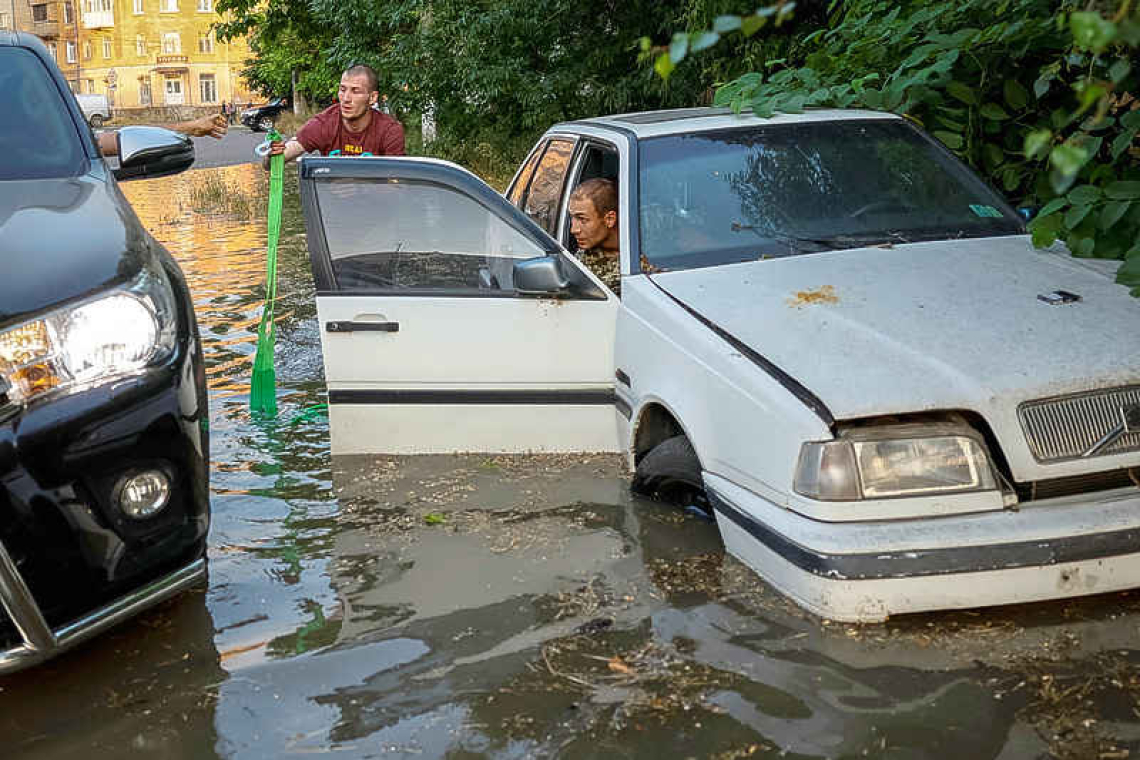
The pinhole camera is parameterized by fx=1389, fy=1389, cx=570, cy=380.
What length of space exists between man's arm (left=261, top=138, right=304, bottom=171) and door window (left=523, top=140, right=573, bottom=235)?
135 cm

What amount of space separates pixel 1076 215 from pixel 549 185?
8.08ft

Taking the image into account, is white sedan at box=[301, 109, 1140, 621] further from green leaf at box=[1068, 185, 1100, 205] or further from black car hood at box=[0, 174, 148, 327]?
black car hood at box=[0, 174, 148, 327]

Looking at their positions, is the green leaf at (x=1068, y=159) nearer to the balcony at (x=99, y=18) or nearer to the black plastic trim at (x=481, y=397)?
the black plastic trim at (x=481, y=397)

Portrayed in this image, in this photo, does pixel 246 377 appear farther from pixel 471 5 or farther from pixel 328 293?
pixel 471 5

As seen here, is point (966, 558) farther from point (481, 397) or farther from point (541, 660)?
point (481, 397)

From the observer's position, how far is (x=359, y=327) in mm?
5320

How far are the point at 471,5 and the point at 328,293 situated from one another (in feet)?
41.3

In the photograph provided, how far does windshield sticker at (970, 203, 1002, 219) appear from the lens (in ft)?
17.1

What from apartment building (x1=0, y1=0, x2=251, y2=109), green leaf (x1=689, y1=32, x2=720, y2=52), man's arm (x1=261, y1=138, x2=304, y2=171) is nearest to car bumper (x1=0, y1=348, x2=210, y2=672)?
green leaf (x1=689, y1=32, x2=720, y2=52)

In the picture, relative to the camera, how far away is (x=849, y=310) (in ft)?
14.2


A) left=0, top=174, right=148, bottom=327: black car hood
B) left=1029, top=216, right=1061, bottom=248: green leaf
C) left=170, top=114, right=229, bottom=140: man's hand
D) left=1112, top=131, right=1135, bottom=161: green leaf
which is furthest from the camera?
left=170, top=114, right=229, bottom=140: man's hand

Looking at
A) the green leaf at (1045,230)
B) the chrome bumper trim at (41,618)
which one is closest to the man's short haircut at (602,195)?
the green leaf at (1045,230)

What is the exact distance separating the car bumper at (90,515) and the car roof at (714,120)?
2.49 metres

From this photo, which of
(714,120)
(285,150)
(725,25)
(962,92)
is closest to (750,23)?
(725,25)
